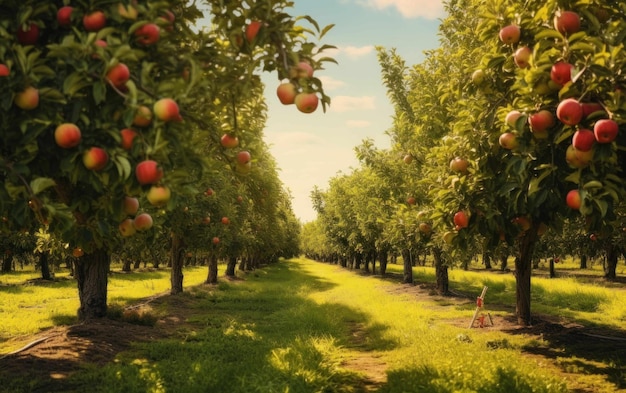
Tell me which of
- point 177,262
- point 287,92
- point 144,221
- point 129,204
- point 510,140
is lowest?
point 177,262

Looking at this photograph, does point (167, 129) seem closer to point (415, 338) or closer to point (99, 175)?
point (99, 175)

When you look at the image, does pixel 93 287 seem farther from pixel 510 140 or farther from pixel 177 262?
pixel 510 140

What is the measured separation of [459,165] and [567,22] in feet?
8.61

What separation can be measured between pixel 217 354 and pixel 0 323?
32.5ft

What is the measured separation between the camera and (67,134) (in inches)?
150

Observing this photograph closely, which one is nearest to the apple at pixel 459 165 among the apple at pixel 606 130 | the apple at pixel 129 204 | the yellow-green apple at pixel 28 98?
the apple at pixel 606 130

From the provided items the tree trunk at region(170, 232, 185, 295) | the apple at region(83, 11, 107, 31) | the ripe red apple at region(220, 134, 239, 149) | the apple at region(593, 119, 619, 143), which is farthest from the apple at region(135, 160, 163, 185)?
the tree trunk at region(170, 232, 185, 295)

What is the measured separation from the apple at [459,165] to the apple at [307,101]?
3.81 meters

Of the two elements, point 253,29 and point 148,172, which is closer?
point 148,172

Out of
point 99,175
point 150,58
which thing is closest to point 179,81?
point 150,58

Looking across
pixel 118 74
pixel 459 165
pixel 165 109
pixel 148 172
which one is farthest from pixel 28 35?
pixel 459 165

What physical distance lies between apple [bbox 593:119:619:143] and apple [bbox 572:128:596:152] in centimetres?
13

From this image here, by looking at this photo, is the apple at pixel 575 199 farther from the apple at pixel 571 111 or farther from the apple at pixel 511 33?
the apple at pixel 511 33

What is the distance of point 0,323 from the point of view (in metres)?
16.0
